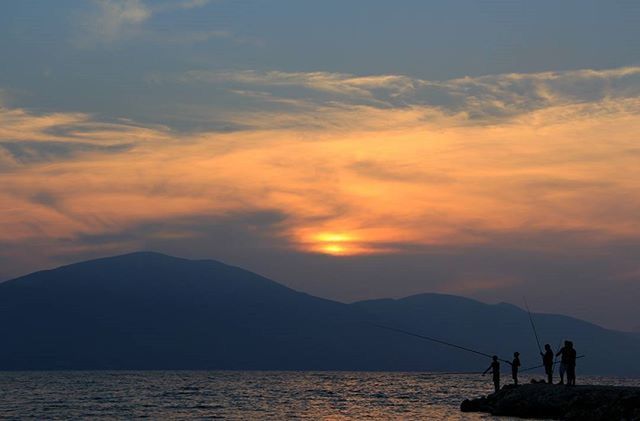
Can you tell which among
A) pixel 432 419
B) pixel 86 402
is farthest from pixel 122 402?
pixel 432 419

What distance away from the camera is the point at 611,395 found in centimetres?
3731

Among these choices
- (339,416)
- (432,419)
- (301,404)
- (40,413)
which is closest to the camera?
(432,419)

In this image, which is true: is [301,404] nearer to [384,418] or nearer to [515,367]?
[384,418]

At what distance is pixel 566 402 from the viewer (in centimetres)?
3872

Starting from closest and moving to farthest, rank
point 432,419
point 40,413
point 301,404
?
1. point 432,419
2. point 40,413
3. point 301,404

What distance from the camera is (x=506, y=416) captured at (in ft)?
139

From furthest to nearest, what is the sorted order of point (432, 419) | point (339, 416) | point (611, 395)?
1. point (339, 416)
2. point (432, 419)
3. point (611, 395)

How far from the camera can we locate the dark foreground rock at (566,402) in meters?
34.8

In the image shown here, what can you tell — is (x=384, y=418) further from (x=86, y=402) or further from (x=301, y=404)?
(x=86, y=402)

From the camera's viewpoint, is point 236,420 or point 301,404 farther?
point 301,404

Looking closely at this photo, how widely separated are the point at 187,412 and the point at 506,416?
60.7 ft

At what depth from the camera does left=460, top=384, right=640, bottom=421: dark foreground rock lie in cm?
3475

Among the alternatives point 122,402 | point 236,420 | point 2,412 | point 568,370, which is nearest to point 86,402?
point 122,402

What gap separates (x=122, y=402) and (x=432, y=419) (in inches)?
1049
